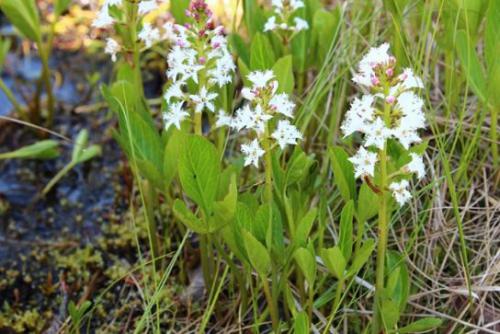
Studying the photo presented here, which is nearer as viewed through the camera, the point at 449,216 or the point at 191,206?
the point at 449,216

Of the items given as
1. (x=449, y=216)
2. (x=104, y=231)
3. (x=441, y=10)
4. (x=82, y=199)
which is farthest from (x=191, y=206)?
(x=441, y=10)

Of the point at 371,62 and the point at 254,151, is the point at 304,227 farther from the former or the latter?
the point at 371,62

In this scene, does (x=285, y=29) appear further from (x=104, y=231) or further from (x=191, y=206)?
(x=104, y=231)

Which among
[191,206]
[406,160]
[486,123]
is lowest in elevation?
[191,206]

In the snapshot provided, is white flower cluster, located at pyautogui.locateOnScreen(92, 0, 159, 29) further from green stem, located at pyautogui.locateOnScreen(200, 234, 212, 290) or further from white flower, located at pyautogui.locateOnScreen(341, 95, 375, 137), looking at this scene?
white flower, located at pyautogui.locateOnScreen(341, 95, 375, 137)

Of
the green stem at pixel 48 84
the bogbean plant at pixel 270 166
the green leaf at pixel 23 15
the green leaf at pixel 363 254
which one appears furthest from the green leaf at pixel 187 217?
the green stem at pixel 48 84

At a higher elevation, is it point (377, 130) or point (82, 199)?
point (377, 130)

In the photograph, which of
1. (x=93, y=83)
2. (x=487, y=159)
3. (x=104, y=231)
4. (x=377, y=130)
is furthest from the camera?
(x=93, y=83)

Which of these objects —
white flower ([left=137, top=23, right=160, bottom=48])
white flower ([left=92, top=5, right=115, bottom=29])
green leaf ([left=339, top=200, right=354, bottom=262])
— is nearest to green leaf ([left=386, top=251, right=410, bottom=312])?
green leaf ([left=339, top=200, right=354, bottom=262])
